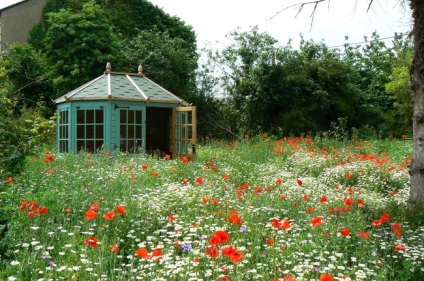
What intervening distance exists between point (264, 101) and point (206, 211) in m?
15.9

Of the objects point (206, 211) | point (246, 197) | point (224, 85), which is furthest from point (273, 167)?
point (224, 85)

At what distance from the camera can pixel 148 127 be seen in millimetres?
16203

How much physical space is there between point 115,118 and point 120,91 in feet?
2.84

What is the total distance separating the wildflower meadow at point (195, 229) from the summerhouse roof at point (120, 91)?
15.1 feet

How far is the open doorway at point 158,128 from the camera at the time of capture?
16.1 m

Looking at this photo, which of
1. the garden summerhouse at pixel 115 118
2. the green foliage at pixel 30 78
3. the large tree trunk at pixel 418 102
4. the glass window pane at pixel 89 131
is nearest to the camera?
the large tree trunk at pixel 418 102

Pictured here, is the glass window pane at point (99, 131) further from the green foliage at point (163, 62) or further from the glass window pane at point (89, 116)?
the green foliage at point (163, 62)

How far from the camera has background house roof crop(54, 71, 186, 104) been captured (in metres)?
13.2

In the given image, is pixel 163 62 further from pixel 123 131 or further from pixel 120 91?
pixel 123 131

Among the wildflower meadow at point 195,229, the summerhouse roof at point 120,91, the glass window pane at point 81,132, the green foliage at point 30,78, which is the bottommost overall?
the wildflower meadow at point 195,229

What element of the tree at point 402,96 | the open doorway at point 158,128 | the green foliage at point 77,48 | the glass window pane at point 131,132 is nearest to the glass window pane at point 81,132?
the glass window pane at point 131,132

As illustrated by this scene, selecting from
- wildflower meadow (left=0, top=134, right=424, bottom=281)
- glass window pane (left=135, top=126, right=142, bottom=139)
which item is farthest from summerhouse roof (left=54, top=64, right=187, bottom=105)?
wildflower meadow (left=0, top=134, right=424, bottom=281)

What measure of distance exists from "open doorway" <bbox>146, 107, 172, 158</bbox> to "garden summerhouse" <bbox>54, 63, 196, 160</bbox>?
1.70 m

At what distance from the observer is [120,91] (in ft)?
44.3
